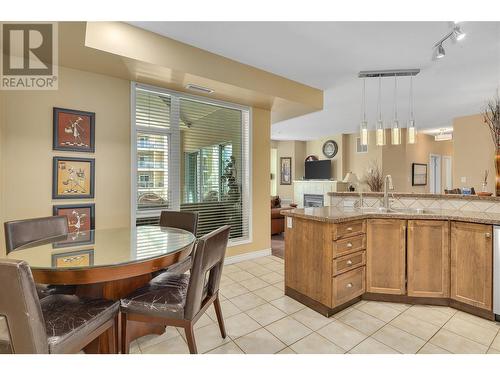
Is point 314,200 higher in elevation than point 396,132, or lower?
lower

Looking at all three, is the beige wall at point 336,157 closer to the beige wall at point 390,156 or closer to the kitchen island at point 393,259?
the beige wall at point 390,156

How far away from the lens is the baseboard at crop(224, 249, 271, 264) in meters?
3.75

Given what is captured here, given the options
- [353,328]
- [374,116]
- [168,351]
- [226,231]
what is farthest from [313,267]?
[374,116]

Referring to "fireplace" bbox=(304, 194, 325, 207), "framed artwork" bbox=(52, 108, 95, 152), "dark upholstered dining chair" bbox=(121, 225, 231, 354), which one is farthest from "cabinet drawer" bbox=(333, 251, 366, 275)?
"fireplace" bbox=(304, 194, 325, 207)

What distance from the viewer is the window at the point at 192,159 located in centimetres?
Answer: 309

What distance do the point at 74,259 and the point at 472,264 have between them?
3.07 m

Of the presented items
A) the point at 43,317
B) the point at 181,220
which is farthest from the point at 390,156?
the point at 43,317

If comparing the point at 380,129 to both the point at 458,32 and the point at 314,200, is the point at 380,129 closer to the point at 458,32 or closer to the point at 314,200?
the point at 458,32

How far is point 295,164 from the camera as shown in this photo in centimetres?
890

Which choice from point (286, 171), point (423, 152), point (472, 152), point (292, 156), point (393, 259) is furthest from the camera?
point (286, 171)

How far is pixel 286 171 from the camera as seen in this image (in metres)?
9.08

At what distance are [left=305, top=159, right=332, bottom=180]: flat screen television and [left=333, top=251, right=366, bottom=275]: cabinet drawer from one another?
5725 millimetres

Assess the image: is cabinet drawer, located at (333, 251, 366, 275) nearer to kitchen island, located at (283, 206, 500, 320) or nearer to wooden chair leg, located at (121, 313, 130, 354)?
kitchen island, located at (283, 206, 500, 320)

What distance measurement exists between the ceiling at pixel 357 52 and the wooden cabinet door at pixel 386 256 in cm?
180
